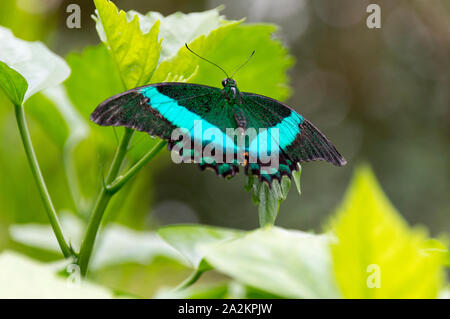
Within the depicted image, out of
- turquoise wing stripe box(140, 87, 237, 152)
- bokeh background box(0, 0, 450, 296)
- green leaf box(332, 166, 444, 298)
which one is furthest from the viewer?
bokeh background box(0, 0, 450, 296)

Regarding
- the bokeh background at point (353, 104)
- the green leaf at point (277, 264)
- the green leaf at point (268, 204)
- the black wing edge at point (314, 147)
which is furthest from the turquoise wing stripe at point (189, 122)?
the bokeh background at point (353, 104)

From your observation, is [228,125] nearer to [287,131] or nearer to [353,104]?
[287,131]

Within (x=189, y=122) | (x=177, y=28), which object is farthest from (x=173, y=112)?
(x=177, y=28)

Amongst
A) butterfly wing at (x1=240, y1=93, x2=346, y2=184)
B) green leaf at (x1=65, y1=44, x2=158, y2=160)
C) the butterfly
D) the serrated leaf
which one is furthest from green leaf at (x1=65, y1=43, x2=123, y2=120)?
the serrated leaf

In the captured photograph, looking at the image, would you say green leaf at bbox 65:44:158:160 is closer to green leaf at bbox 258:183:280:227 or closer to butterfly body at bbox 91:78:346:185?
butterfly body at bbox 91:78:346:185

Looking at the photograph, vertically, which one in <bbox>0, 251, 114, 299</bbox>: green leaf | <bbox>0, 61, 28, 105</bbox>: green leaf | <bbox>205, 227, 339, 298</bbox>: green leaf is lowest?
<bbox>0, 251, 114, 299</bbox>: green leaf

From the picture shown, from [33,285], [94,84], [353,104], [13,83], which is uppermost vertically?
[353,104]
